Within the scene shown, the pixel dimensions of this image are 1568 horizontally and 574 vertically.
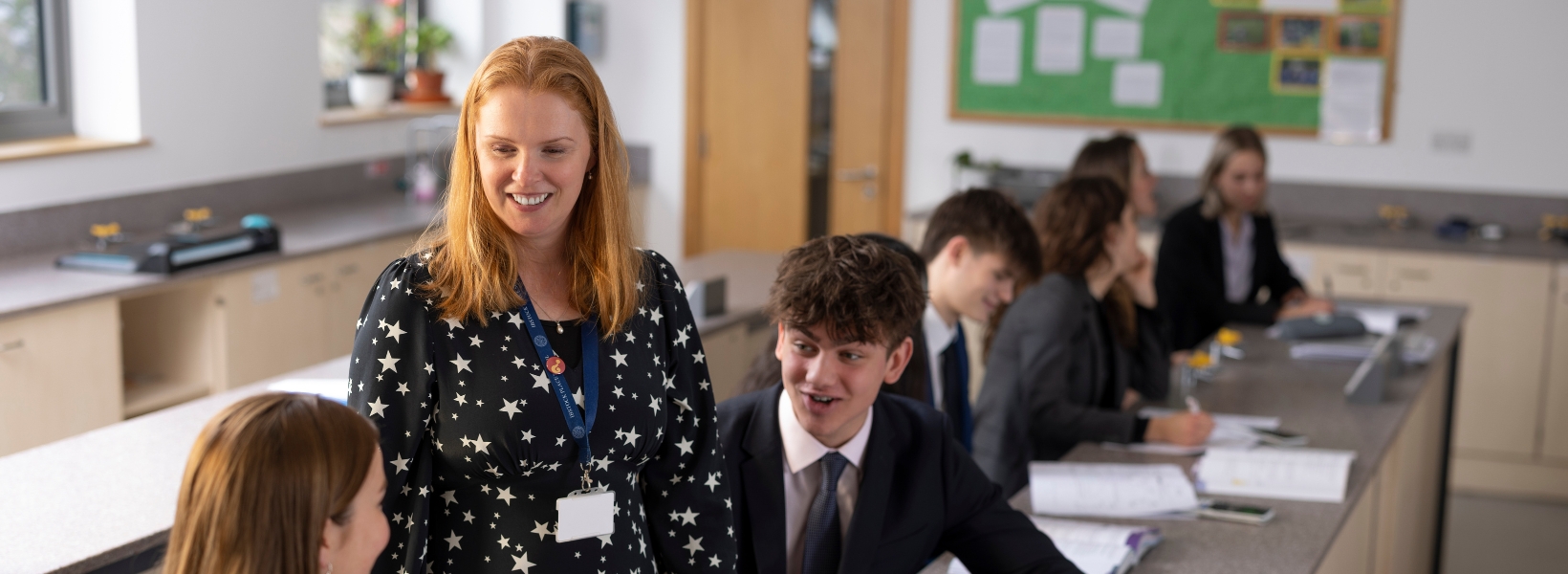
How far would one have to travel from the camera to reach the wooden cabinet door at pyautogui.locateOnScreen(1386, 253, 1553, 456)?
5.20 metres

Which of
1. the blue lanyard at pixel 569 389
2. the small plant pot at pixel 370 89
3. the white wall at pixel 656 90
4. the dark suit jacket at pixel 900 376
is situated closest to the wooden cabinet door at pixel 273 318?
the small plant pot at pixel 370 89

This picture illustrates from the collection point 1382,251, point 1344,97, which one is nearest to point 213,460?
point 1382,251

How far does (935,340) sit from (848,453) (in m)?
0.74

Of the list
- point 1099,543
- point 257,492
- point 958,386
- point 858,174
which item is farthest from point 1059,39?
point 257,492

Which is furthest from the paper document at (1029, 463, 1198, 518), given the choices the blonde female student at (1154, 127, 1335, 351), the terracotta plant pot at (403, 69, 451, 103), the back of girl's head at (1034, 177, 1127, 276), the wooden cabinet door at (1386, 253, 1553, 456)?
the terracotta plant pot at (403, 69, 451, 103)

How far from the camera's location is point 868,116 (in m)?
6.69

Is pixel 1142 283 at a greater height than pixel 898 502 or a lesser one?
greater

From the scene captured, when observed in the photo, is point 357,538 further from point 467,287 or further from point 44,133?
point 44,133

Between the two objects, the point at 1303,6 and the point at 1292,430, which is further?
the point at 1303,6

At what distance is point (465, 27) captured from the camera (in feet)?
22.0

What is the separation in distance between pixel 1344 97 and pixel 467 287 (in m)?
5.24

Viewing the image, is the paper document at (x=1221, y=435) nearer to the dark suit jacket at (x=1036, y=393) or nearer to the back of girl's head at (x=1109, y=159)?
the dark suit jacket at (x=1036, y=393)

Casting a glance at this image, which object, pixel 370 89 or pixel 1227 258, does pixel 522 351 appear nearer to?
pixel 1227 258

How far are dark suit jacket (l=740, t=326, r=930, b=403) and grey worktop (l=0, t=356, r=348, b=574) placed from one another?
945 millimetres
